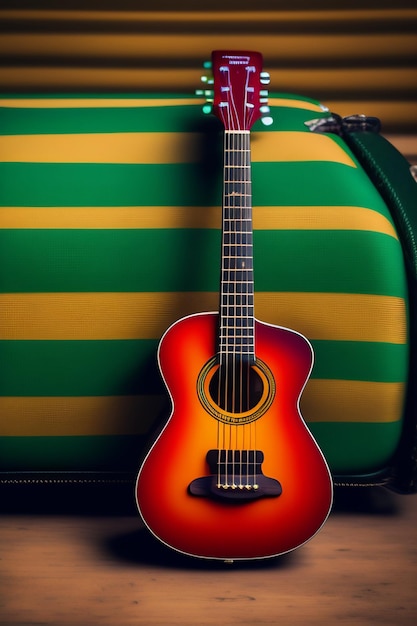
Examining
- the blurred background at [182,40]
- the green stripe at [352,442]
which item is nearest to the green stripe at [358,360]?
the green stripe at [352,442]

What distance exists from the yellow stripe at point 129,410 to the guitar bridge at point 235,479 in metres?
0.25

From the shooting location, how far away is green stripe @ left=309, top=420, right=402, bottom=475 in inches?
57.8

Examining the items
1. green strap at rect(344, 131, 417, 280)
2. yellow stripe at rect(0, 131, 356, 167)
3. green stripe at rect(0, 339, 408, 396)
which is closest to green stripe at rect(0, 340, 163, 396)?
green stripe at rect(0, 339, 408, 396)

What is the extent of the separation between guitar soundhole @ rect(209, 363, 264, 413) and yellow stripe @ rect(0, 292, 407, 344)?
20 centimetres

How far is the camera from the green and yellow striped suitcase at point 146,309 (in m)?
1.46

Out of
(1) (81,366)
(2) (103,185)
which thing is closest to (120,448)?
(1) (81,366)

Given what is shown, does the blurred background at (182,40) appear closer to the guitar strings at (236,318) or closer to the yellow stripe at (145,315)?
the guitar strings at (236,318)

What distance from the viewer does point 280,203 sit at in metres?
1.49

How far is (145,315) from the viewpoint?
1461 millimetres

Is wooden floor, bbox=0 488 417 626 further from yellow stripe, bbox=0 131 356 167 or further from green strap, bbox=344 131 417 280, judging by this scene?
yellow stripe, bbox=0 131 356 167

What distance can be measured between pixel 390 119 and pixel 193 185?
1277mm

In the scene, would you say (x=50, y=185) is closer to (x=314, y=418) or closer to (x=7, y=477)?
(x=7, y=477)

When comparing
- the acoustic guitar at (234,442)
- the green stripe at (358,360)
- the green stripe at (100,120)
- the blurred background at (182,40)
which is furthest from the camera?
the blurred background at (182,40)

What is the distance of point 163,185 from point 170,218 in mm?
95
